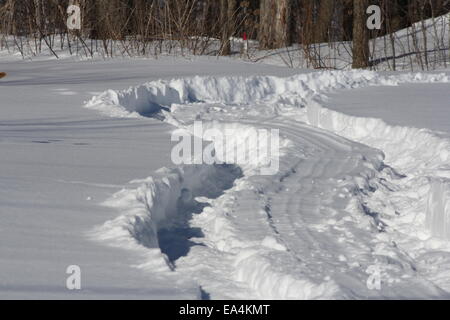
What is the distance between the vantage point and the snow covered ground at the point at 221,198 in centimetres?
331

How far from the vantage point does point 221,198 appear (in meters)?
4.79

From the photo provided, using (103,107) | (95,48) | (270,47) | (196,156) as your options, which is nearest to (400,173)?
(196,156)

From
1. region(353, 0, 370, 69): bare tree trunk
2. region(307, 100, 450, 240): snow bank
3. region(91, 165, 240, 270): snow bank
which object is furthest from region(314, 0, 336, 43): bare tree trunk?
region(91, 165, 240, 270): snow bank

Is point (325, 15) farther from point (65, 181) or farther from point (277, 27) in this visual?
point (65, 181)

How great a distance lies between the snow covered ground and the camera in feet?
10.8

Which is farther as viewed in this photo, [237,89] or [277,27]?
[277,27]

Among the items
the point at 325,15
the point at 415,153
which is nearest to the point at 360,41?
the point at 325,15

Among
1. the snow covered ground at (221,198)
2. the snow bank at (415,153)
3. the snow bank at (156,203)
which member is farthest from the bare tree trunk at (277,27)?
the snow bank at (156,203)

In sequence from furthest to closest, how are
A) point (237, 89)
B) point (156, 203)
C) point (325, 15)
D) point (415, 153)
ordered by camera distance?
point (325, 15) < point (237, 89) < point (415, 153) < point (156, 203)

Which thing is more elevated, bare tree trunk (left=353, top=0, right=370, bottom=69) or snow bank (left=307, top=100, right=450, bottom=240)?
bare tree trunk (left=353, top=0, right=370, bottom=69)

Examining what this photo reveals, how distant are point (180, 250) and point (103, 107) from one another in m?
3.32

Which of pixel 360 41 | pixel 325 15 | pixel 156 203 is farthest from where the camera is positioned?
pixel 325 15

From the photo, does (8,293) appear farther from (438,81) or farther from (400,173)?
(438,81)

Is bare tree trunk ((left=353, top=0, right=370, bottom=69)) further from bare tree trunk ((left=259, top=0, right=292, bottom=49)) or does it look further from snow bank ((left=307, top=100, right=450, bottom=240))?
snow bank ((left=307, top=100, right=450, bottom=240))
